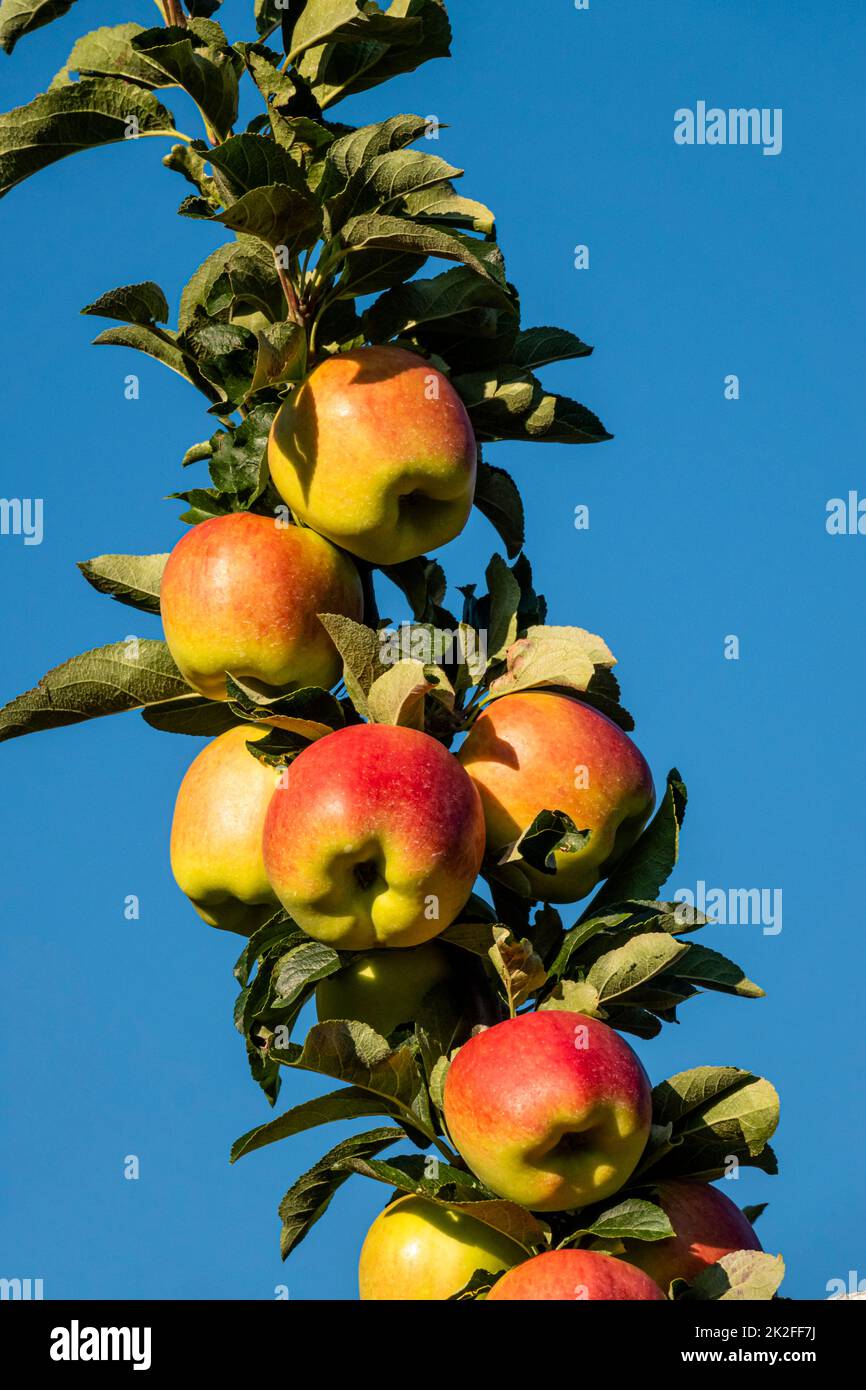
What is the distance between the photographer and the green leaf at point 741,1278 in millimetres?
2885

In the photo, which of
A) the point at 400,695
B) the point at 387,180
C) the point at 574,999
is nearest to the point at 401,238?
the point at 387,180

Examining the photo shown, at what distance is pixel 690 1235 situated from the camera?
3.14m

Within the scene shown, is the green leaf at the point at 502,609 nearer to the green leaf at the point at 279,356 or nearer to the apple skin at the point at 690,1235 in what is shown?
the green leaf at the point at 279,356

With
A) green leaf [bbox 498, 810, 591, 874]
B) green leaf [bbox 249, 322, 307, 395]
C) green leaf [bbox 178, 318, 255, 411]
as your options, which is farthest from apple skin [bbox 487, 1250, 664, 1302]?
green leaf [bbox 178, 318, 255, 411]

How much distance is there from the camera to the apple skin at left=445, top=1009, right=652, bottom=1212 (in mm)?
2885

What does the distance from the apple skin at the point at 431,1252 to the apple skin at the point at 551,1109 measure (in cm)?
17

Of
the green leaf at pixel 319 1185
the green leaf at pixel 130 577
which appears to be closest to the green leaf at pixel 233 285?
the green leaf at pixel 130 577

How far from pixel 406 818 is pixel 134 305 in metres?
1.53

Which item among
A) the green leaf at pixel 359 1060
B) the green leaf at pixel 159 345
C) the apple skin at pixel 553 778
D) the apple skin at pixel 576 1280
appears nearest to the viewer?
the apple skin at pixel 576 1280

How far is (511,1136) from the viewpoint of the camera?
291 centimetres

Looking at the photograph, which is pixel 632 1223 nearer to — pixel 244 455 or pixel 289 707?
pixel 289 707
